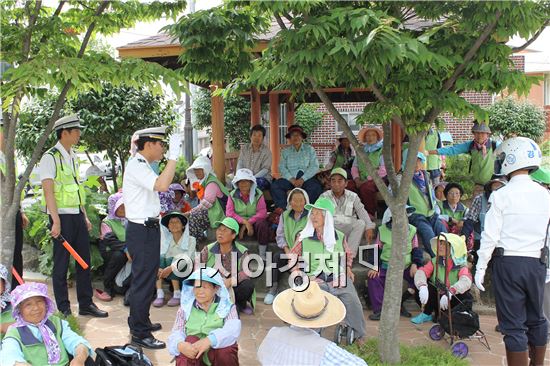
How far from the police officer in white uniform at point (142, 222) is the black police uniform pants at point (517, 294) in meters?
2.78

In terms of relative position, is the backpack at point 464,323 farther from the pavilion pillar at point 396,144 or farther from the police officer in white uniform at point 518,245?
the pavilion pillar at point 396,144

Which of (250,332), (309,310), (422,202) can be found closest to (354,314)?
(250,332)

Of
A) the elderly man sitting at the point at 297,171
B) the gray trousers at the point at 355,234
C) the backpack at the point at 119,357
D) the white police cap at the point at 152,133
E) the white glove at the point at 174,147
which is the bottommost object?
the backpack at the point at 119,357

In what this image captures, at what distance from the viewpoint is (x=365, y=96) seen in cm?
1047

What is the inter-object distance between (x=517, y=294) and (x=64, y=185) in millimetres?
4130

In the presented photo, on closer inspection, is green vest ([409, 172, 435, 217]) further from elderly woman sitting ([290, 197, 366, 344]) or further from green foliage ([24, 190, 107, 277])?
green foliage ([24, 190, 107, 277])

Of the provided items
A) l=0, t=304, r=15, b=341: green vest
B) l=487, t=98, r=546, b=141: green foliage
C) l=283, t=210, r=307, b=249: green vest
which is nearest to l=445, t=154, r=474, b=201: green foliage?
l=283, t=210, r=307, b=249: green vest

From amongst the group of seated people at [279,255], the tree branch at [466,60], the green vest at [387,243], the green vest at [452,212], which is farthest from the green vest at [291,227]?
the tree branch at [466,60]

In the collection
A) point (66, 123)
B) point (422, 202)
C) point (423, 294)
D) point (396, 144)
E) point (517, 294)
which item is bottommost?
point (423, 294)

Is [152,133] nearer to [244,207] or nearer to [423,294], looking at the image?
[244,207]

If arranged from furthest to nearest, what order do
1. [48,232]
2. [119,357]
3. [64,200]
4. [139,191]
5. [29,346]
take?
1. [48,232]
2. [64,200]
3. [139,191]
4. [119,357]
5. [29,346]

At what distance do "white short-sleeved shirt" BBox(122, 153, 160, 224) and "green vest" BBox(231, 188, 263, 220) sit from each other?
1.97 metres

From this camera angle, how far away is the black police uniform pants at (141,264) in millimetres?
4488

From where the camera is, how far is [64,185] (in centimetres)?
502
